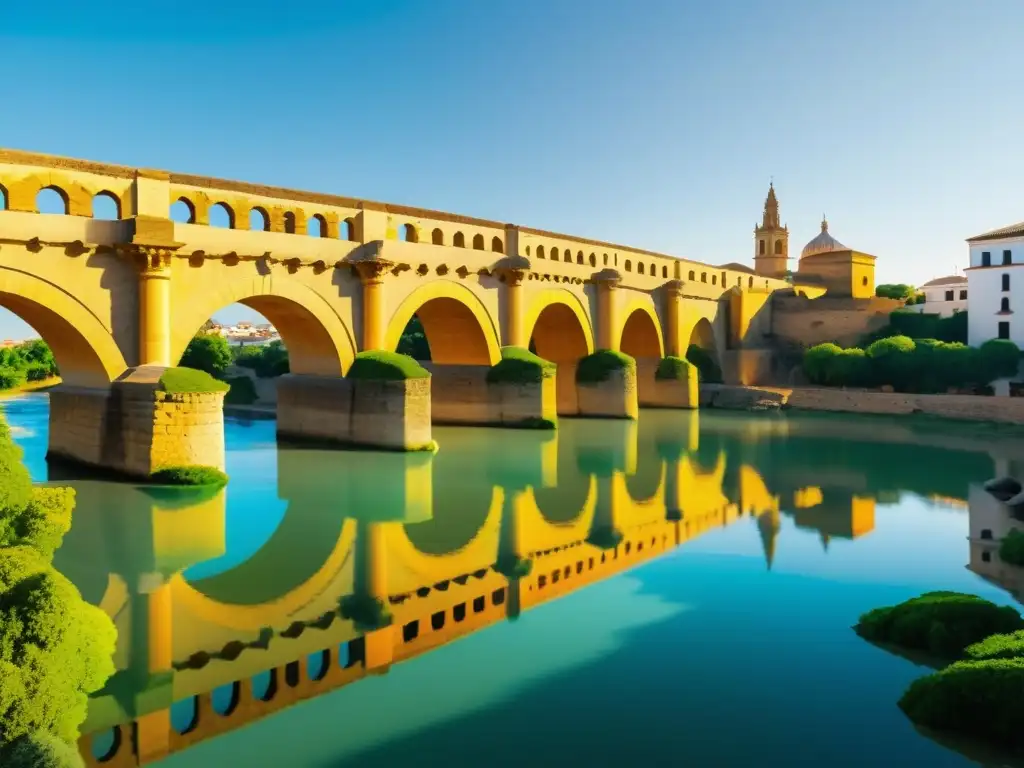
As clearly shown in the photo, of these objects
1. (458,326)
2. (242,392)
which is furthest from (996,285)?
(242,392)

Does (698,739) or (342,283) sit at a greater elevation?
(342,283)

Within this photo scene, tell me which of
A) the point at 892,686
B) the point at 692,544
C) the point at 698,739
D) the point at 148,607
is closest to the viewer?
the point at 698,739

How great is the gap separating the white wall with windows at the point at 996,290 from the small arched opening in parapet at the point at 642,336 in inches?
594

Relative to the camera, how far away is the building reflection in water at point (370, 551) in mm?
8406

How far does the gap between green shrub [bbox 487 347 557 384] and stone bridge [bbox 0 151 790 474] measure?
1.75 ft

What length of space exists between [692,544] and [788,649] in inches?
195

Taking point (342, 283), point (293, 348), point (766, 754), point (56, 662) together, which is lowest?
point (766, 754)

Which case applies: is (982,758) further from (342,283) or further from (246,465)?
(342,283)

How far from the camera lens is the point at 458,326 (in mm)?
28547

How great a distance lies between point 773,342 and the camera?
47.8m

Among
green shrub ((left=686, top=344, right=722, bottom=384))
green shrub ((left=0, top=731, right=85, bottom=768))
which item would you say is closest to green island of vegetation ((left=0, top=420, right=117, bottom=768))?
green shrub ((left=0, top=731, right=85, bottom=768))

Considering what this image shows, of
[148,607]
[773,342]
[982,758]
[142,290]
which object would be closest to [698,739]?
[982,758]

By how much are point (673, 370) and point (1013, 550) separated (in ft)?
83.1

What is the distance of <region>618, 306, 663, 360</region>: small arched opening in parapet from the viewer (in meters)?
Answer: 38.6
